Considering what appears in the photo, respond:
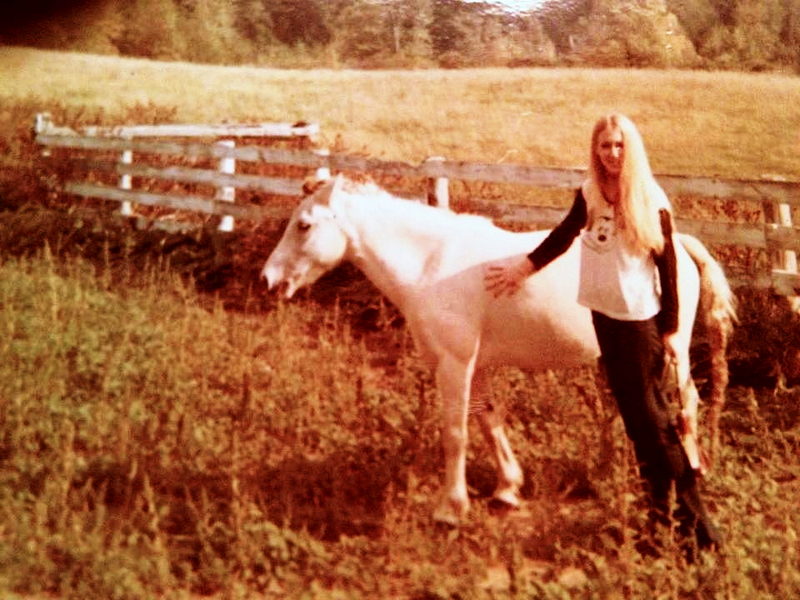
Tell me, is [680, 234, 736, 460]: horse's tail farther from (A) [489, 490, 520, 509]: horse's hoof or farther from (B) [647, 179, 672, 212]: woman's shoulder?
(A) [489, 490, 520, 509]: horse's hoof

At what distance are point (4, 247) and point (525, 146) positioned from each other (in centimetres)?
393

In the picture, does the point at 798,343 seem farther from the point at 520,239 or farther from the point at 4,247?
the point at 4,247

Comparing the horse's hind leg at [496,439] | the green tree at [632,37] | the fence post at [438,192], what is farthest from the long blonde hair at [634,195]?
the fence post at [438,192]

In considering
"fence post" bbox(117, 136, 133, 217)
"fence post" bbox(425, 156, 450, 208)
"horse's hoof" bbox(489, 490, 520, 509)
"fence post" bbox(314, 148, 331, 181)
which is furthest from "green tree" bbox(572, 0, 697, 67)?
"fence post" bbox(117, 136, 133, 217)

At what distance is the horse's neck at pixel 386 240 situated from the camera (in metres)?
4.16

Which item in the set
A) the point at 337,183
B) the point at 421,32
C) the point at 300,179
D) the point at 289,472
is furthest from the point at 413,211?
the point at 300,179

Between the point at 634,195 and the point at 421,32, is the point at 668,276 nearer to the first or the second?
the point at 634,195

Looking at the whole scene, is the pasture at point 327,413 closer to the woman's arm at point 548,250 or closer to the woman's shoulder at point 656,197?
the woman's arm at point 548,250

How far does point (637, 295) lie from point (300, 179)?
5.22m

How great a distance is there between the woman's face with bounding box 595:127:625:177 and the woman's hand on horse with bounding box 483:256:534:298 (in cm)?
62

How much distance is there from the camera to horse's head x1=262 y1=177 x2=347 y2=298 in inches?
162

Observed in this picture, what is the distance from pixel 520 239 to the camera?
4.28 meters

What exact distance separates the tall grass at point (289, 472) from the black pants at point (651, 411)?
171 millimetres

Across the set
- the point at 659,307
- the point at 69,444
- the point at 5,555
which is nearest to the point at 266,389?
the point at 69,444
